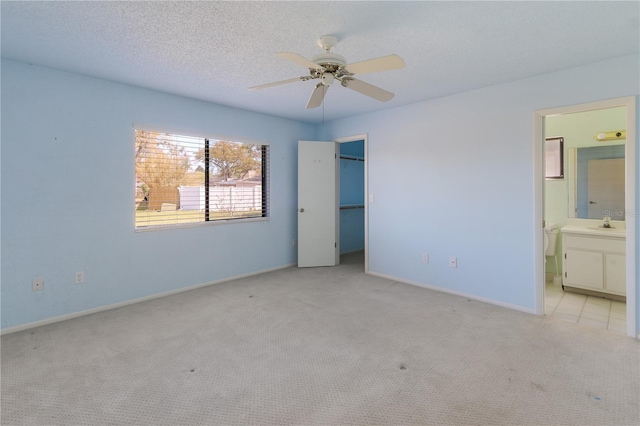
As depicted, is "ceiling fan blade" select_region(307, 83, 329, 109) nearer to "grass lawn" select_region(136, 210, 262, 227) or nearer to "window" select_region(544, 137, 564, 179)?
"grass lawn" select_region(136, 210, 262, 227)

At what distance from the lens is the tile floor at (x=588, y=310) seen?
2957 mm

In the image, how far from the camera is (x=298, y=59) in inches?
78.1

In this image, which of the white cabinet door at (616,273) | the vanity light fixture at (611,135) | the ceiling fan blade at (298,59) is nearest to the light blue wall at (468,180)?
the white cabinet door at (616,273)

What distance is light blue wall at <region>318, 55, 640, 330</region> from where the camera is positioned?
10.2 feet

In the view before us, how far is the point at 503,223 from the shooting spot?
11.1 feet

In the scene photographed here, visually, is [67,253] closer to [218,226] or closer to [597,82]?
[218,226]

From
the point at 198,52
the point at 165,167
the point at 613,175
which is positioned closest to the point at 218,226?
the point at 165,167

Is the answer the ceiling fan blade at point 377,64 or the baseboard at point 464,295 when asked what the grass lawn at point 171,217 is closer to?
the baseboard at point 464,295

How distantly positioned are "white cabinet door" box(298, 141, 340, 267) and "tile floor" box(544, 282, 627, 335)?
Result: 2983mm

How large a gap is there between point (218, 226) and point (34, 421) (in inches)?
108

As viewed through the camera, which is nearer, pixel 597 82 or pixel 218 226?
pixel 597 82

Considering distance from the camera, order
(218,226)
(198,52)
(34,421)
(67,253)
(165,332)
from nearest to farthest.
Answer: (34,421)
(198,52)
(165,332)
(67,253)
(218,226)

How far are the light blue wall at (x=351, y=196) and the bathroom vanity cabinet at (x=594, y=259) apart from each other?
3555 mm

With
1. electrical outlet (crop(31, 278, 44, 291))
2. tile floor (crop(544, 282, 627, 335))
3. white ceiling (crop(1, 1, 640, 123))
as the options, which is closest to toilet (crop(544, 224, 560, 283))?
tile floor (crop(544, 282, 627, 335))
